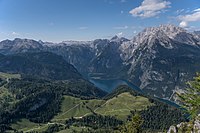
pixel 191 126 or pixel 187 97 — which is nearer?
pixel 187 97

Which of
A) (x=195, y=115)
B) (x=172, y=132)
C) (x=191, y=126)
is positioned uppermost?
(x=195, y=115)

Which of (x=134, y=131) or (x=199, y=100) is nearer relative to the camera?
(x=199, y=100)

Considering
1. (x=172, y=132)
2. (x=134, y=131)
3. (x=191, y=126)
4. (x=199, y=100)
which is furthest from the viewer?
(x=172, y=132)

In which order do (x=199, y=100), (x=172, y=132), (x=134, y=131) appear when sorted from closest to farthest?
1. (x=199, y=100)
2. (x=134, y=131)
3. (x=172, y=132)

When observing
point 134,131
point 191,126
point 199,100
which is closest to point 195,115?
point 199,100

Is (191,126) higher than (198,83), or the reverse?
(198,83)

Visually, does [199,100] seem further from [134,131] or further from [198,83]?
[134,131]

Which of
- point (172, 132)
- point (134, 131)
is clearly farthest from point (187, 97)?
point (172, 132)

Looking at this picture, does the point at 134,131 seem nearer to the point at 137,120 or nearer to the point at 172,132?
the point at 137,120

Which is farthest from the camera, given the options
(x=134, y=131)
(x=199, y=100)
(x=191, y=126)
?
(x=134, y=131)
